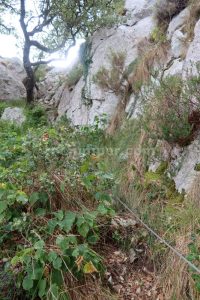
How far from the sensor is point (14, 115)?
9.00m

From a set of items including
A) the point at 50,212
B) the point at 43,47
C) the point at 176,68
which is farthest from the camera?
the point at 43,47

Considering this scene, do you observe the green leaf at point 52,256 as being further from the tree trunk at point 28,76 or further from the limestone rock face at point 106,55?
the tree trunk at point 28,76

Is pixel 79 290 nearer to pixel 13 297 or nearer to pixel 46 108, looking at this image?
pixel 13 297

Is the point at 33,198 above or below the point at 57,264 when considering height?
above

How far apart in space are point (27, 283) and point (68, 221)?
1.75ft

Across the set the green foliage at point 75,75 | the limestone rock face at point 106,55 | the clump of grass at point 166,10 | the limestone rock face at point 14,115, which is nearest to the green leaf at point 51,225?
the limestone rock face at point 106,55

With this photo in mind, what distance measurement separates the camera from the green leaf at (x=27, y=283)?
7.34ft

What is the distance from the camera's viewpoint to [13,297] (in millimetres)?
2389

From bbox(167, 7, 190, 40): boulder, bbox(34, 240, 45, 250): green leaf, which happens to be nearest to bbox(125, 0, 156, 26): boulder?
bbox(167, 7, 190, 40): boulder

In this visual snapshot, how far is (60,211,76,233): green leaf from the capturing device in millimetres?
2566

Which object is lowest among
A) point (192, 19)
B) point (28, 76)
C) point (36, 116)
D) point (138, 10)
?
point (36, 116)

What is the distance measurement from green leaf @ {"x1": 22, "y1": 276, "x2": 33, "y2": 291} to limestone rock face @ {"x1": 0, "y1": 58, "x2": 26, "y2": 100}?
9.22 m

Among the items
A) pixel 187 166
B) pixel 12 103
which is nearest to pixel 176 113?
pixel 187 166

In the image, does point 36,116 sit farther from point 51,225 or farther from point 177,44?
point 51,225
